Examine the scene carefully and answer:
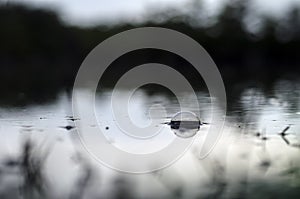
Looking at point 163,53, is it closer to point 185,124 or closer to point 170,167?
point 185,124

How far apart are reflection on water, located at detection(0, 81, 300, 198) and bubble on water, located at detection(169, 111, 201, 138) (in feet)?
0.18

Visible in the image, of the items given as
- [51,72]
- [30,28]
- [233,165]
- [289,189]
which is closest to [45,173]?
[233,165]

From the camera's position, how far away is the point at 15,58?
48.7 feet

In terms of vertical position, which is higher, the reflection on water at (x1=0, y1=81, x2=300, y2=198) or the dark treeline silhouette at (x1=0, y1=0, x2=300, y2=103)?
the dark treeline silhouette at (x1=0, y1=0, x2=300, y2=103)

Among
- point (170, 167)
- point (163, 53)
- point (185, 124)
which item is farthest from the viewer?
point (163, 53)

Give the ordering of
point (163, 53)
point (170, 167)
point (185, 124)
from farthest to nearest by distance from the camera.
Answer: point (163, 53)
point (185, 124)
point (170, 167)

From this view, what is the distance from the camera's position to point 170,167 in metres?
3.65

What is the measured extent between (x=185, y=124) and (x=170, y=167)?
1.28 meters

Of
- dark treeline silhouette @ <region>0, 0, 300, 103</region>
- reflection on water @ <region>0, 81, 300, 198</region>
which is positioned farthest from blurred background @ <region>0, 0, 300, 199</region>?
dark treeline silhouette @ <region>0, 0, 300, 103</region>

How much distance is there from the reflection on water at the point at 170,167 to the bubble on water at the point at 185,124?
56 mm

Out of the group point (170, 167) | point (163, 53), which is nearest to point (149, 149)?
point (170, 167)

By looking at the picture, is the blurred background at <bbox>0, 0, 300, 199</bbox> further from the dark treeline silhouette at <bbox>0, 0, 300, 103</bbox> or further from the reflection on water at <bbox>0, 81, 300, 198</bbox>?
the dark treeline silhouette at <bbox>0, 0, 300, 103</bbox>

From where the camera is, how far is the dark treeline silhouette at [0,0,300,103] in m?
13.9

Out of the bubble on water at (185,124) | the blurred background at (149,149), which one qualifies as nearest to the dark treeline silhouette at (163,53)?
the blurred background at (149,149)
